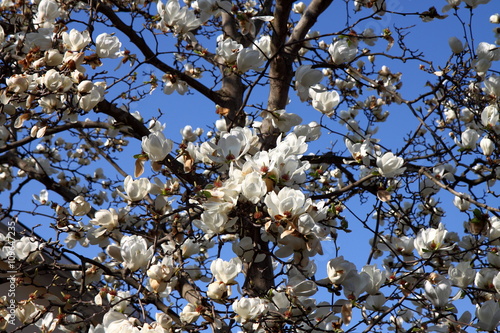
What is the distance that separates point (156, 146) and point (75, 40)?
1.97 feet

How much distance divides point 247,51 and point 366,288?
2.97ft

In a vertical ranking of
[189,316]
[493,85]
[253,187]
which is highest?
[493,85]

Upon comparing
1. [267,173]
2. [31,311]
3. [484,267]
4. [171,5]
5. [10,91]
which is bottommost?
[31,311]

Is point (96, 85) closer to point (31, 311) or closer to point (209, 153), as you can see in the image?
point (209, 153)

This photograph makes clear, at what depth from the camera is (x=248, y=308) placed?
1444mm

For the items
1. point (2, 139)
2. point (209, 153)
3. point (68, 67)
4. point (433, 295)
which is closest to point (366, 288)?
point (433, 295)

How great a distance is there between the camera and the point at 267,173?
143cm

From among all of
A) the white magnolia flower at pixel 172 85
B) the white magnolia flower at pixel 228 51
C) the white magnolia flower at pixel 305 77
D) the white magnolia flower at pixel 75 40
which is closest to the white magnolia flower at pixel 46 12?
the white magnolia flower at pixel 75 40

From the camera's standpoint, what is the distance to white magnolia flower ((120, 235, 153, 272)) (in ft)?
5.11

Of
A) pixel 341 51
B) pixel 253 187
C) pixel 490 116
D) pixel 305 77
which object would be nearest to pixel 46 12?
pixel 305 77

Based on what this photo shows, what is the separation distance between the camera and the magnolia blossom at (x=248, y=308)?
144cm

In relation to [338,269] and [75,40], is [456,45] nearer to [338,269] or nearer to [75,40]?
[338,269]

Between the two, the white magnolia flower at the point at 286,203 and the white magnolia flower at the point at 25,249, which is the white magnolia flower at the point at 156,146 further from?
the white magnolia flower at the point at 25,249

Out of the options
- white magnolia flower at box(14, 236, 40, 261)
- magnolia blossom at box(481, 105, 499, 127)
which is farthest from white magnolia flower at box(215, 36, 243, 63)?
magnolia blossom at box(481, 105, 499, 127)
